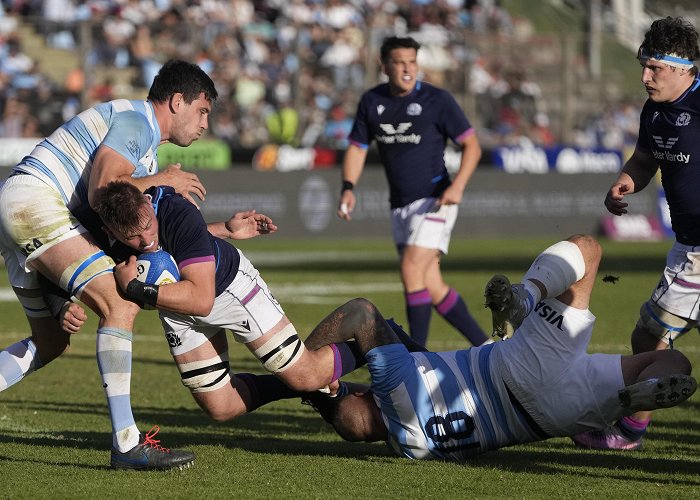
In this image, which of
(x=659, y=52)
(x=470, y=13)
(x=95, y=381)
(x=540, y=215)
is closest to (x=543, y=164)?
(x=540, y=215)

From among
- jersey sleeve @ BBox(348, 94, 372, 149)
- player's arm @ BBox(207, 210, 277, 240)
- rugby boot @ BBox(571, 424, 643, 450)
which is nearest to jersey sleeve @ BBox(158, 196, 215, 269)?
player's arm @ BBox(207, 210, 277, 240)

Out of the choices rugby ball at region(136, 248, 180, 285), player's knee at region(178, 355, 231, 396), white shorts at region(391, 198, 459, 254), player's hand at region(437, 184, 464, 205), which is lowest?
white shorts at region(391, 198, 459, 254)

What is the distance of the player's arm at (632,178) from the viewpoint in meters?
7.11

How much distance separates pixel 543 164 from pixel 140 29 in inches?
347

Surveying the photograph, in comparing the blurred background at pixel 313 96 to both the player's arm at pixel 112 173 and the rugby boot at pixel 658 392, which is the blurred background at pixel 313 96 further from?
the rugby boot at pixel 658 392

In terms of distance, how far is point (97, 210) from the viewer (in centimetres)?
586

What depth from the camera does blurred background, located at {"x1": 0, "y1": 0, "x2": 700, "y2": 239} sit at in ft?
76.3

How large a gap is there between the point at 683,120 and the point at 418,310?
12.1ft

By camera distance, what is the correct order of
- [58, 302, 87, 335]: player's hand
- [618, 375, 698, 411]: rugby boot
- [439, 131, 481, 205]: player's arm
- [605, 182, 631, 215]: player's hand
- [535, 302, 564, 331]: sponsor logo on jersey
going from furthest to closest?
[439, 131, 481, 205]: player's arm → [605, 182, 631, 215]: player's hand → [58, 302, 87, 335]: player's hand → [535, 302, 564, 331]: sponsor logo on jersey → [618, 375, 698, 411]: rugby boot

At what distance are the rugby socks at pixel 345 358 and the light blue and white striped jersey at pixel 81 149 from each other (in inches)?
56.0

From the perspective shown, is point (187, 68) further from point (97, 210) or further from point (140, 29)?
point (140, 29)

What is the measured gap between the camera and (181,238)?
5887mm

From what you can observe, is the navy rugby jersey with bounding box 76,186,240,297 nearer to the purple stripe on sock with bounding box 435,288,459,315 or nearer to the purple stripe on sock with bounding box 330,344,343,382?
the purple stripe on sock with bounding box 330,344,343,382

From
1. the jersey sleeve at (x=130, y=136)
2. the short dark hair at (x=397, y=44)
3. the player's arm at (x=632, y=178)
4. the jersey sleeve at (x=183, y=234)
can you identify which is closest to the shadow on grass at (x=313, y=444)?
the jersey sleeve at (x=183, y=234)
